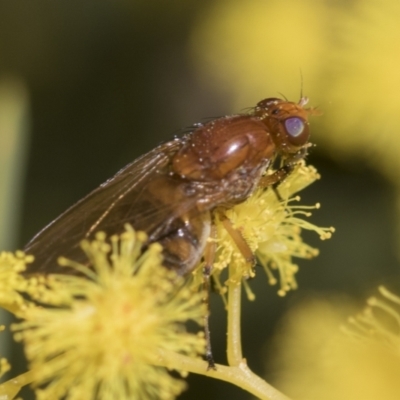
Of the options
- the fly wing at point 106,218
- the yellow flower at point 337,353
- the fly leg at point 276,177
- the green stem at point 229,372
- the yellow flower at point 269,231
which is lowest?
the yellow flower at point 337,353

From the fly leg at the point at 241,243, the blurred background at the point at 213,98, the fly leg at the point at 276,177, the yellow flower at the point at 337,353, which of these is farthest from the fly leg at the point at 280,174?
the blurred background at the point at 213,98

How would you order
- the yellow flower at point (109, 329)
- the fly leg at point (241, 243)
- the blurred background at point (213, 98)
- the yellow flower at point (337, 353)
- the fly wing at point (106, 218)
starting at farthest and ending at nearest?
the blurred background at point (213, 98) < the yellow flower at point (337, 353) < the fly leg at point (241, 243) < the fly wing at point (106, 218) < the yellow flower at point (109, 329)

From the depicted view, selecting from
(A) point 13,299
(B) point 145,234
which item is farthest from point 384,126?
(A) point 13,299

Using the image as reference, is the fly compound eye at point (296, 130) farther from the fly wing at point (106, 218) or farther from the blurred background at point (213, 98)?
the blurred background at point (213, 98)

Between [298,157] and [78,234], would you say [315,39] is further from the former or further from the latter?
[78,234]

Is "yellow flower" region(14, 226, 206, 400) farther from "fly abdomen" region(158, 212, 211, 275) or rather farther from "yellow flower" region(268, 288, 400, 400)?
"yellow flower" region(268, 288, 400, 400)

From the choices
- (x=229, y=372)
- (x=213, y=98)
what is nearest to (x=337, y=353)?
(x=229, y=372)

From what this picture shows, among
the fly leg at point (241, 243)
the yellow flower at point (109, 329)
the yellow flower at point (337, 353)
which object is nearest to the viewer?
the yellow flower at point (109, 329)
